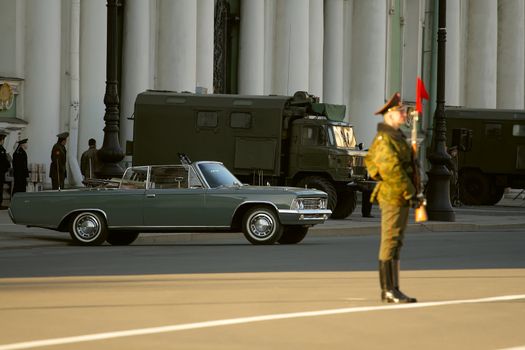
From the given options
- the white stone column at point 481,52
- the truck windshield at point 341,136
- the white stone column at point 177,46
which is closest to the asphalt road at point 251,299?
the truck windshield at point 341,136

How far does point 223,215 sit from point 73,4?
18.0 metres

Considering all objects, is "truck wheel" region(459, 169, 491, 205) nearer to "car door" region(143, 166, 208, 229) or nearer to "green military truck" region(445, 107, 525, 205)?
"green military truck" region(445, 107, 525, 205)

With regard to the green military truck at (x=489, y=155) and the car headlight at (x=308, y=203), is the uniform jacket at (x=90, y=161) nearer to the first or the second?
the car headlight at (x=308, y=203)

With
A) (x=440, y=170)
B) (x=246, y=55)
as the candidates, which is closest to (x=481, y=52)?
(x=246, y=55)

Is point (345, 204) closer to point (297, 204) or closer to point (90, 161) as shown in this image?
point (90, 161)

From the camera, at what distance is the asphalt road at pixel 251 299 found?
416 inches

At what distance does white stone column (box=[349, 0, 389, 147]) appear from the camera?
54312mm

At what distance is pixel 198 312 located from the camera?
1228 cm

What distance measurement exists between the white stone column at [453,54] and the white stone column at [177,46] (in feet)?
65.6

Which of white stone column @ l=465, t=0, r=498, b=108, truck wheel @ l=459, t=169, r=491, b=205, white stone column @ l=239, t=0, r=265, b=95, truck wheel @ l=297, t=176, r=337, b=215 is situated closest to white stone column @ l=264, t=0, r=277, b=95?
white stone column @ l=239, t=0, r=265, b=95

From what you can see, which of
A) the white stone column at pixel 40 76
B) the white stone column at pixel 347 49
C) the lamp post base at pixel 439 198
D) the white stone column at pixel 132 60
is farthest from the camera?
the white stone column at pixel 347 49

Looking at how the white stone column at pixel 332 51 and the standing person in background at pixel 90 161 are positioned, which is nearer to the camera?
the standing person in background at pixel 90 161

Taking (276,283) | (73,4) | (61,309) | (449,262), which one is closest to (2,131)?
(73,4)

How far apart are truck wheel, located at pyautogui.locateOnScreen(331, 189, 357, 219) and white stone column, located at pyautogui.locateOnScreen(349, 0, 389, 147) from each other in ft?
64.4
